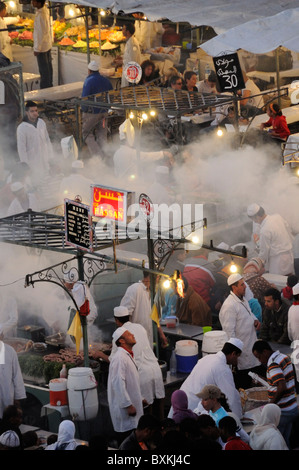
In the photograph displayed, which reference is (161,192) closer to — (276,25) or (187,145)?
(187,145)

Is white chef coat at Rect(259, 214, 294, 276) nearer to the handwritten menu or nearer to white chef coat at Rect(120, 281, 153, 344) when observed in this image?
white chef coat at Rect(120, 281, 153, 344)

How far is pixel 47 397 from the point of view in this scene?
1021 cm

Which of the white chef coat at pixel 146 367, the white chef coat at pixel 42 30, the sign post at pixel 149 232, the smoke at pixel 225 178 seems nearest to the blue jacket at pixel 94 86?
the smoke at pixel 225 178

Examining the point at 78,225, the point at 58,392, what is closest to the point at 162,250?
the point at 78,225

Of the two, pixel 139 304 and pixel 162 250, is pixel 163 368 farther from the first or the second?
pixel 162 250

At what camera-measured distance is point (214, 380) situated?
9.44 m

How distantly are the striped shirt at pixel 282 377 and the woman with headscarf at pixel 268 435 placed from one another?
758 mm

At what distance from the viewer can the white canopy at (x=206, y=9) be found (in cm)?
1473

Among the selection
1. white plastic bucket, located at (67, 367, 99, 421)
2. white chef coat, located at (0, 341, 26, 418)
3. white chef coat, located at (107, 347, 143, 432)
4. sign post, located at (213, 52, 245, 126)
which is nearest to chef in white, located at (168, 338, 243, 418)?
white chef coat, located at (107, 347, 143, 432)

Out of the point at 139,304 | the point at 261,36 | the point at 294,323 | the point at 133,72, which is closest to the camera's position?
the point at 294,323

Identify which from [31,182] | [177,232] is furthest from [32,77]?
[177,232]

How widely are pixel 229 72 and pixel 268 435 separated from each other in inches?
260

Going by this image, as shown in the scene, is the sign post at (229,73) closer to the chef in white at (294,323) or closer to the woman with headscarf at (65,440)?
the chef in white at (294,323)
